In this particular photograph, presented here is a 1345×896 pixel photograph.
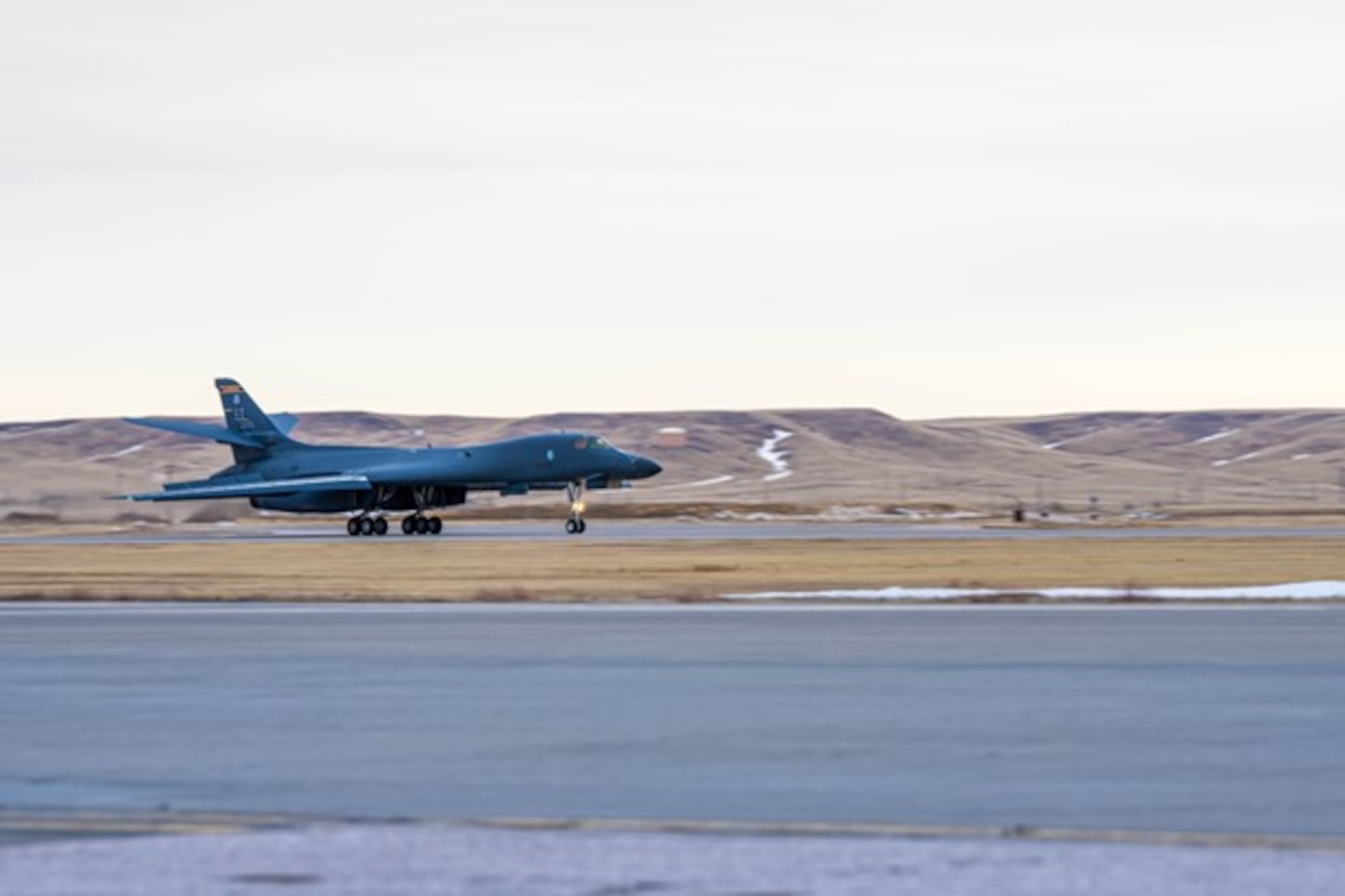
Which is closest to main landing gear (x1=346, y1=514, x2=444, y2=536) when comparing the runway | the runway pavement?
the runway

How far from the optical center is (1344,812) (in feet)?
40.7

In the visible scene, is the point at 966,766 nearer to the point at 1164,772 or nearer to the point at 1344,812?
the point at 1164,772

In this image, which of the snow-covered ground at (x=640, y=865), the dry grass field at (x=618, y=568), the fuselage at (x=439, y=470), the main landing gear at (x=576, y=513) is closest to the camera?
the snow-covered ground at (x=640, y=865)

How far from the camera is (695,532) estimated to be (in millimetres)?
82688

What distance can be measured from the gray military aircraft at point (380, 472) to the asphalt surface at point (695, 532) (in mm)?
1315

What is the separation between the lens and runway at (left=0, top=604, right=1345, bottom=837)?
43.2 feet

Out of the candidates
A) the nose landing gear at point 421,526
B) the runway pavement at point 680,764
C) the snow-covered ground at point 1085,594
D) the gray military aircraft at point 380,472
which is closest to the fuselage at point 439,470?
the gray military aircraft at point 380,472

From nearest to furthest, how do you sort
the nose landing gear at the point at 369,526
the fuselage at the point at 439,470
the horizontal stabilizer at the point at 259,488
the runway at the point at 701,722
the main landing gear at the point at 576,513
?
the runway at the point at 701,722, the main landing gear at the point at 576,513, the nose landing gear at the point at 369,526, the fuselage at the point at 439,470, the horizontal stabilizer at the point at 259,488

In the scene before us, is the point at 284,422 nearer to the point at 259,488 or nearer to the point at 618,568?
the point at 259,488

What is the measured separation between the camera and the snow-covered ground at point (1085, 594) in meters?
35.5

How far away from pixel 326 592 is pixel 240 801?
26764 mm

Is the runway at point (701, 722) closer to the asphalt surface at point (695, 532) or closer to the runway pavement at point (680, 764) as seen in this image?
the runway pavement at point (680, 764)

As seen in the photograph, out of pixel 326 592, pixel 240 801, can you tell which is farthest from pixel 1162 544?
pixel 240 801

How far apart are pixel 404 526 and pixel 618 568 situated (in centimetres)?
3558
